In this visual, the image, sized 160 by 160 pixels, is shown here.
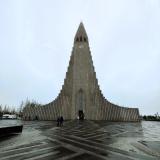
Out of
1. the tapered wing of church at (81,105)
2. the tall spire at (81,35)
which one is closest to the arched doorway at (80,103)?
the tapered wing of church at (81,105)

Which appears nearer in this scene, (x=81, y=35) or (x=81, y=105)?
(x=81, y=105)

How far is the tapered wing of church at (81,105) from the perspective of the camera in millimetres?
51156

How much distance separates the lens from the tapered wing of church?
5116 centimetres

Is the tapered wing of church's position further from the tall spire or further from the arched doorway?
the tall spire

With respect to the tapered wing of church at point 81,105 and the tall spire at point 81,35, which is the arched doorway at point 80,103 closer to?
the tapered wing of church at point 81,105

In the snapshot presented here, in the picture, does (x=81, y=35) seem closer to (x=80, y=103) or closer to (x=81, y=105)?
(x=80, y=103)

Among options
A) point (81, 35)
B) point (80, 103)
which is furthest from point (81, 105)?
point (81, 35)

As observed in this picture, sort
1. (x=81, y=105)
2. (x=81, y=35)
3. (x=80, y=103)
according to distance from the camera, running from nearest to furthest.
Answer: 1. (x=81, y=105)
2. (x=80, y=103)
3. (x=81, y=35)

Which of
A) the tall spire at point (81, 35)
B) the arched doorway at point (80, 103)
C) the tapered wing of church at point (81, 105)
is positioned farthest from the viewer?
the tall spire at point (81, 35)

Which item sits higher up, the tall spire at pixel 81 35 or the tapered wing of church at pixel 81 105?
the tall spire at pixel 81 35

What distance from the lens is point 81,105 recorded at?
5203 centimetres

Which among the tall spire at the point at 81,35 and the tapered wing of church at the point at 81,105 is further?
the tall spire at the point at 81,35

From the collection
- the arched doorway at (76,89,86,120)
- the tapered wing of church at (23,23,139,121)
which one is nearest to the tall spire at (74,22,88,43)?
the tapered wing of church at (23,23,139,121)

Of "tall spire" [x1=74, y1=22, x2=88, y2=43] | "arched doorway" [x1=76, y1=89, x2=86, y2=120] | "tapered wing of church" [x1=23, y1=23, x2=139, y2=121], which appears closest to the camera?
"arched doorway" [x1=76, y1=89, x2=86, y2=120]
